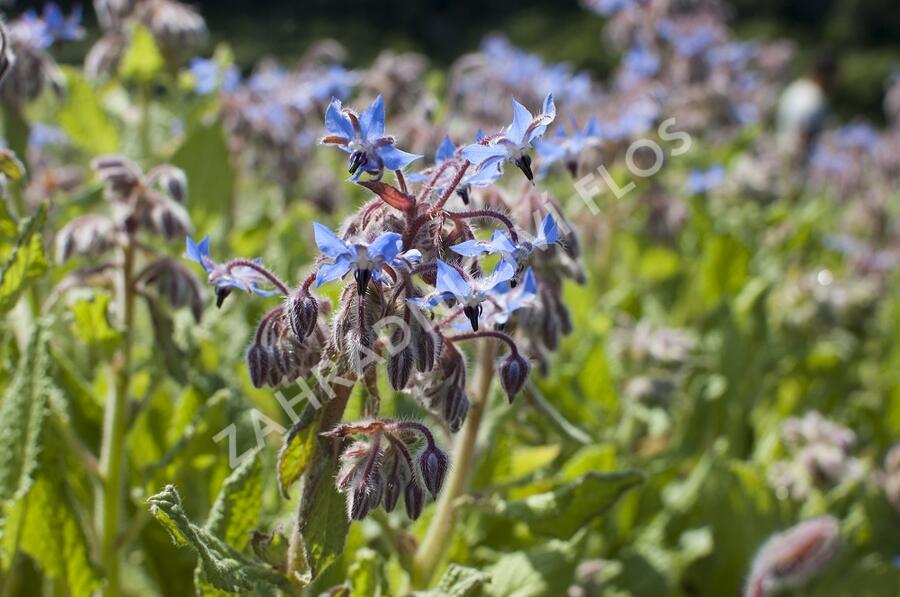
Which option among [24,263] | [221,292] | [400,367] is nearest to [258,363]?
[221,292]

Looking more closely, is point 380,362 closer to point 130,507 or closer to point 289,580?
point 289,580

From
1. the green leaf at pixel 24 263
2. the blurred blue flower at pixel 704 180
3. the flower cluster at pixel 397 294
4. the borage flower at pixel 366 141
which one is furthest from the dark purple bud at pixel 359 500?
the blurred blue flower at pixel 704 180

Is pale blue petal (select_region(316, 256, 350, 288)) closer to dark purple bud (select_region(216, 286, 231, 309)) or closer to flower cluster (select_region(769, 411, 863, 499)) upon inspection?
dark purple bud (select_region(216, 286, 231, 309))

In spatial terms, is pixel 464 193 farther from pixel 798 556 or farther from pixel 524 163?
pixel 798 556

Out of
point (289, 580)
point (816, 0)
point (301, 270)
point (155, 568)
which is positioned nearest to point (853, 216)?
point (301, 270)

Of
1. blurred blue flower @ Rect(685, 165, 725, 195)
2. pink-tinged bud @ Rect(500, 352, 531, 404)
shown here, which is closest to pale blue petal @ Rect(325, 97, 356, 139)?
pink-tinged bud @ Rect(500, 352, 531, 404)
